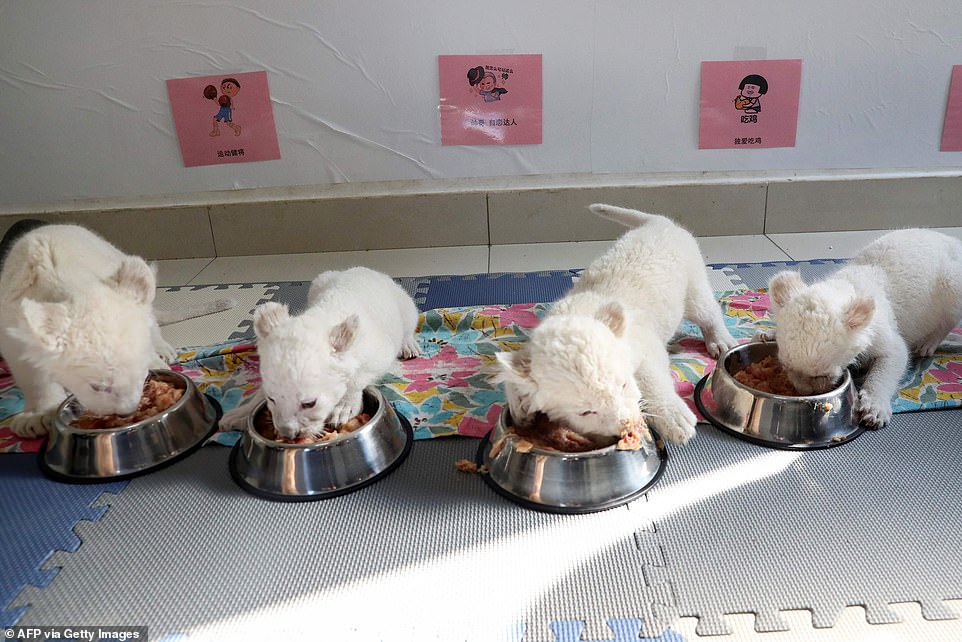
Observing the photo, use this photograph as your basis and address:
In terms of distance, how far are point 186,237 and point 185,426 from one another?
2272 mm

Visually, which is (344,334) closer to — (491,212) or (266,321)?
(266,321)

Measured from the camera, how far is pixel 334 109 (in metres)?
3.84

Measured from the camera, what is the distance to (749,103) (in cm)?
377

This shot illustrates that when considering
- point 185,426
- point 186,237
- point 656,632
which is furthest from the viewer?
point 186,237

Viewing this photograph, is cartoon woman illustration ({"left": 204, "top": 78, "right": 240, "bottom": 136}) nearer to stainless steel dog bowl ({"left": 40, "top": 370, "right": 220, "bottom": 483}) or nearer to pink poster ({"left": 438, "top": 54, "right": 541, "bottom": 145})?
pink poster ({"left": 438, "top": 54, "right": 541, "bottom": 145})

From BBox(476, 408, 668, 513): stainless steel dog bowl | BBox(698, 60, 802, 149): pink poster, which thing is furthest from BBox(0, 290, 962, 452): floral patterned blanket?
BBox(698, 60, 802, 149): pink poster

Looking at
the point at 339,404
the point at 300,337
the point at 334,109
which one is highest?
the point at 334,109

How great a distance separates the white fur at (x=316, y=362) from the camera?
1811 mm

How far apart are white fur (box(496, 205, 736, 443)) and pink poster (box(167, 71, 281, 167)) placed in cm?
236

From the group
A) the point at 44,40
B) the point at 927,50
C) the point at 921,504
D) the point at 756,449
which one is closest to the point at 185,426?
the point at 756,449

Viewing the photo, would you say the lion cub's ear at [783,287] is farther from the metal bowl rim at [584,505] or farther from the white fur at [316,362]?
the white fur at [316,362]

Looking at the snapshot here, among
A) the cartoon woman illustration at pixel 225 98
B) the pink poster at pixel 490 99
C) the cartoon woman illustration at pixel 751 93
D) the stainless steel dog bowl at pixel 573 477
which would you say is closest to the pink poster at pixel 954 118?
the cartoon woman illustration at pixel 751 93

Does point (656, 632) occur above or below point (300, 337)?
below

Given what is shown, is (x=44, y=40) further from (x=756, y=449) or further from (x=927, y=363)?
(x=927, y=363)
